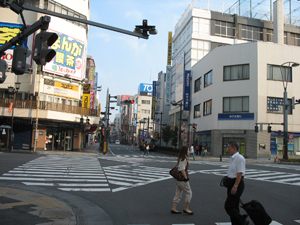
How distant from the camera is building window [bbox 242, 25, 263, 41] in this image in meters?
57.2

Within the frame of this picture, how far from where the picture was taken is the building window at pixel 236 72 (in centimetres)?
4028

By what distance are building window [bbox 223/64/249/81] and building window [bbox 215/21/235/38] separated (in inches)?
700

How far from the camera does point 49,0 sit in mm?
34531

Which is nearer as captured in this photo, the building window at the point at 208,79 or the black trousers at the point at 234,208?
the black trousers at the point at 234,208

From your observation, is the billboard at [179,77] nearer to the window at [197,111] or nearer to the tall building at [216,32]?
the tall building at [216,32]

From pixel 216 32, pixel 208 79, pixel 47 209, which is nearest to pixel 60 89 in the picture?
pixel 208 79

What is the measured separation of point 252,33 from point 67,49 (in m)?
39.2

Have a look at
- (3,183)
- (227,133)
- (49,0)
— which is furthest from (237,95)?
(3,183)

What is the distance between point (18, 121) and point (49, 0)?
1520 centimetres

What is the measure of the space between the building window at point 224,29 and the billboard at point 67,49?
29.9 metres

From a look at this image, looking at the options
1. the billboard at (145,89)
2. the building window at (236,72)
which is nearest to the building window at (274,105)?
the building window at (236,72)

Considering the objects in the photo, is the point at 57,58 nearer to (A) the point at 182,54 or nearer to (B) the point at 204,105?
→ (B) the point at 204,105

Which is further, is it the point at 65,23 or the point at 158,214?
the point at 65,23

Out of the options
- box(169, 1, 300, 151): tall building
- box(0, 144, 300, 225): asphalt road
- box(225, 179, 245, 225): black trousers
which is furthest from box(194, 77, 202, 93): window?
box(225, 179, 245, 225): black trousers
